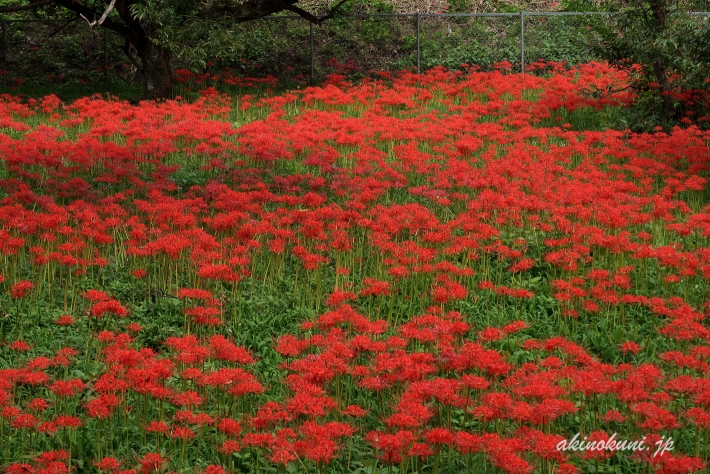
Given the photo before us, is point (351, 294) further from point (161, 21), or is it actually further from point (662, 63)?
point (161, 21)

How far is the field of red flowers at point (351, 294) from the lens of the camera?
472 centimetres

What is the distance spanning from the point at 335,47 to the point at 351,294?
50.5 ft

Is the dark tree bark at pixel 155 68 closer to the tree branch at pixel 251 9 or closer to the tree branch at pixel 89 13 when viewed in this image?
the tree branch at pixel 89 13

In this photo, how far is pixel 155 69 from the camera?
620 inches

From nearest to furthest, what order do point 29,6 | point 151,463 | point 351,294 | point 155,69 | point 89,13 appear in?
1. point 151,463
2. point 351,294
3. point 29,6
4. point 89,13
5. point 155,69

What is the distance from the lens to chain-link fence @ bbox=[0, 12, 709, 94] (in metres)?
19.3

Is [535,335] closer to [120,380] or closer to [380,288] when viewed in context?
[380,288]

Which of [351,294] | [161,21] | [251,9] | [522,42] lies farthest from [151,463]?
[522,42]

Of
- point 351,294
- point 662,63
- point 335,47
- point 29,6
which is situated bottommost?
point 351,294

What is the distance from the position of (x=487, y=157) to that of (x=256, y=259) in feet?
14.5

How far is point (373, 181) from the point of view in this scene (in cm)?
947

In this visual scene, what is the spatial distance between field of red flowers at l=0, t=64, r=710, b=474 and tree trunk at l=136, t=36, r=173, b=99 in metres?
1.89

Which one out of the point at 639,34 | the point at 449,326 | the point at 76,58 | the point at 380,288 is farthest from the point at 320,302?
the point at 76,58

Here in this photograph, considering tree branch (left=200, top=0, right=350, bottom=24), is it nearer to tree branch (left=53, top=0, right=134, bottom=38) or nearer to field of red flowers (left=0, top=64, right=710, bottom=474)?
tree branch (left=53, top=0, right=134, bottom=38)
